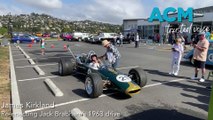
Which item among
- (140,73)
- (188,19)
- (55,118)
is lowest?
(55,118)

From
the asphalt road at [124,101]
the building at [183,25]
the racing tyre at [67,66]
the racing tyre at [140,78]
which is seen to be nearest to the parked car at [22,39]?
the building at [183,25]

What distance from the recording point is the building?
2869cm

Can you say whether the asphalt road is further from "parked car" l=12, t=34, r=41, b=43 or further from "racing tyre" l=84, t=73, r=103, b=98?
"parked car" l=12, t=34, r=41, b=43

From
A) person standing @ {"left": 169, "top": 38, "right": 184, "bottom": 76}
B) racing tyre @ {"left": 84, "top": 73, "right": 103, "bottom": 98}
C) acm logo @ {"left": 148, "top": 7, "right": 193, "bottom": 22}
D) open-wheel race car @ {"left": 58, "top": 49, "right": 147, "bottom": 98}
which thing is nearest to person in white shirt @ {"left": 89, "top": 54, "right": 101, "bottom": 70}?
open-wheel race car @ {"left": 58, "top": 49, "right": 147, "bottom": 98}

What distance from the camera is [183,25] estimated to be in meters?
31.5

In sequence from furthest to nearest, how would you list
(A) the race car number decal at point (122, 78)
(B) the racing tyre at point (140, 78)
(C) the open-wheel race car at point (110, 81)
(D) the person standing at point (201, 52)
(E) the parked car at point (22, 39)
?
(E) the parked car at point (22, 39) → (D) the person standing at point (201, 52) → (B) the racing tyre at point (140, 78) → (A) the race car number decal at point (122, 78) → (C) the open-wheel race car at point (110, 81)

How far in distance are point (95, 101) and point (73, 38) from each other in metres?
34.5

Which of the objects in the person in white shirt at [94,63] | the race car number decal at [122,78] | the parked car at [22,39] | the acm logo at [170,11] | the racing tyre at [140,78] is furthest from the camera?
the parked car at [22,39]

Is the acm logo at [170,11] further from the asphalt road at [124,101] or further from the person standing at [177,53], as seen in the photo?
the asphalt road at [124,101]

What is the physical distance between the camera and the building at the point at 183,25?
2869 centimetres

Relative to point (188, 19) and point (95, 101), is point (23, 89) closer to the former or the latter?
point (95, 101)

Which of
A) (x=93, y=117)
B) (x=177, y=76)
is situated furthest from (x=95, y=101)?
(x=177, y=76)

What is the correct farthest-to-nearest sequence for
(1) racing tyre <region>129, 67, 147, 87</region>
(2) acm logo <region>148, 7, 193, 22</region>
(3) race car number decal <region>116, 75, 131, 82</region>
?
(2) acm logo <region>148, 7, 193, 22</region>, (1) racing tyre <region>129, 67, 147, 87</region>, (3) race car number decal <region>116, 75, 131, 82</region>

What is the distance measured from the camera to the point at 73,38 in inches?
1538
